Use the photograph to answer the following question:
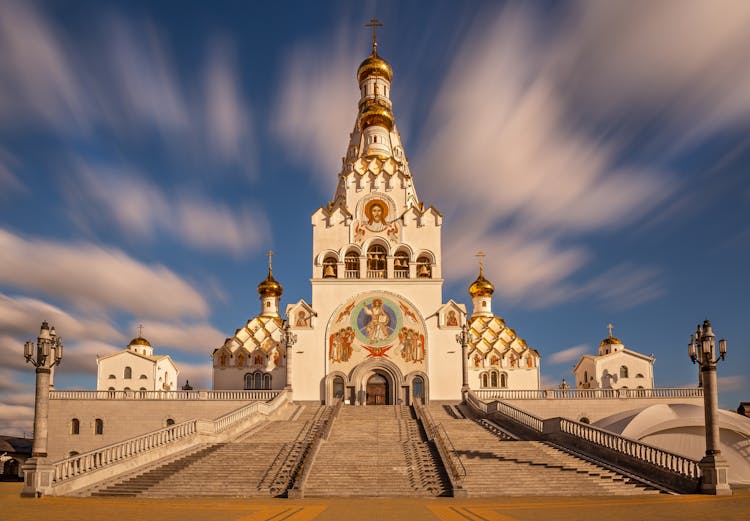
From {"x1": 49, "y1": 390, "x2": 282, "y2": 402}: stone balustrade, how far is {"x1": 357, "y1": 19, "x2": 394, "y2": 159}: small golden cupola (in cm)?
1823

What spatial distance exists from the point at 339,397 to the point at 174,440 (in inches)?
720

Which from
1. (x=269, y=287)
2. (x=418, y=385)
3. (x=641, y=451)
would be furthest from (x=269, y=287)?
(x=641, y=451)

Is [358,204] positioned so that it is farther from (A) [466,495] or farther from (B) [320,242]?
(A) [466,495]

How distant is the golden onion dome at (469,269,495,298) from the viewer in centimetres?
6006

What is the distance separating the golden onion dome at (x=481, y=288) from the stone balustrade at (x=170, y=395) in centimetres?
2602

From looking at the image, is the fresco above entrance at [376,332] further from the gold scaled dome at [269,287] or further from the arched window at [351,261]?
the gold scaled dome at [269,287]

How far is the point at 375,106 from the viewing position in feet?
172

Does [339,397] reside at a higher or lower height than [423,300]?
lower

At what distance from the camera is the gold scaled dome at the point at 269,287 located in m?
58.5

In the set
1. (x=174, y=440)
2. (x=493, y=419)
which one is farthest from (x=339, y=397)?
(x=174, y=440)

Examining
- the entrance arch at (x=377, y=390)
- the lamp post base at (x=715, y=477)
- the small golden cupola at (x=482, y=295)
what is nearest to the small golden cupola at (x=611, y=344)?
the small golden cupola at (x=482, y=295)

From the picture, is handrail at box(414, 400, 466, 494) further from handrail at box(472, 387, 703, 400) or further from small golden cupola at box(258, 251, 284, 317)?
small golden cupola at box(258, 251, 284, 317)

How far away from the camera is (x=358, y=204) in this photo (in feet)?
147

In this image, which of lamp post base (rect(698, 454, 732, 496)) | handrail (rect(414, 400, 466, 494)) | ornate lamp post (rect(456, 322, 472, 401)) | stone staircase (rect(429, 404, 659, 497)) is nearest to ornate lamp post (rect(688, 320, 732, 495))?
lamp post base (rect(698, 454, 732, 496))
